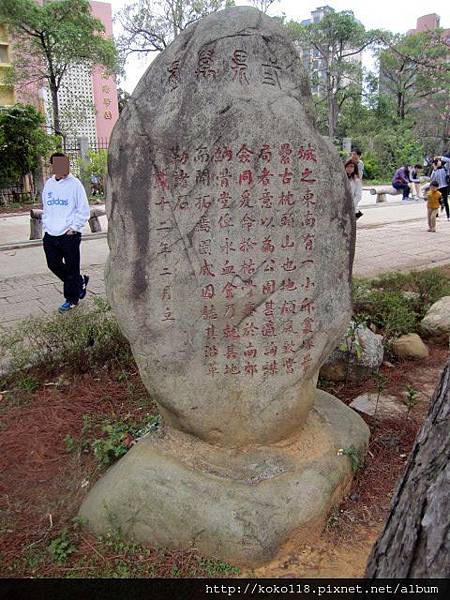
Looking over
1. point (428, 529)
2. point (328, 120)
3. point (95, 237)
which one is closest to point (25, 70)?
point (95, 237)

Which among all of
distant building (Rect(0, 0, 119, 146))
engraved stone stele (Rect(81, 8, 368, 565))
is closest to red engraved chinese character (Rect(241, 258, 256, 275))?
engraved stone stele (Rect(81, 8, 368, 565))

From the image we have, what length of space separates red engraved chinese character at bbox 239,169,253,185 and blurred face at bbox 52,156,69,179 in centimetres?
288

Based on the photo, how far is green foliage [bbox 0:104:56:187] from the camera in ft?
55.8

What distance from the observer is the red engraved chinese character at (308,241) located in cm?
243

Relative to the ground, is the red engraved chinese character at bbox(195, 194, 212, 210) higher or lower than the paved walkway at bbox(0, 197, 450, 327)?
higher

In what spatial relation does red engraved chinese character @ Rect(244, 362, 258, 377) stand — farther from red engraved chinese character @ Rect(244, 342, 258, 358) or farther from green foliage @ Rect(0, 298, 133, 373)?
green foliage @ Rect(0, 298, 133, 373)

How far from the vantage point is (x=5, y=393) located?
11.8 feet

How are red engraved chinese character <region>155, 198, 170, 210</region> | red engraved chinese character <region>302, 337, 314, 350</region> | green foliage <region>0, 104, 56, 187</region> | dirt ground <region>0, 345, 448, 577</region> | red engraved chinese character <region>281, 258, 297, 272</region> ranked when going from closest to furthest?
1. dirt ground <region>0, 345, 448, 577</region>
2. red engraved chinese character <region>155, 198, 170, 210</region>
3. red engraved chinese character <region>281, 258, 297, 272</region>
4. red engraved chinese character <region>302, 337, 314, 350</region>
5. green foliage <region>0, 104, 56, 187</region>

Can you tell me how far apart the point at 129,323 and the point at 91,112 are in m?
21.9

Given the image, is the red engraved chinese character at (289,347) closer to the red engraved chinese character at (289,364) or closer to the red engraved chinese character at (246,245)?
the red engraved chinese character at (289,364)

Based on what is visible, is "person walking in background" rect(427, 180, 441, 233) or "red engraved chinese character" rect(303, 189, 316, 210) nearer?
"red engraved chinese character" rect(303, 189, 316, 210)

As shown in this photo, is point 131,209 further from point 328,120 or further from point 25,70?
point 328,120

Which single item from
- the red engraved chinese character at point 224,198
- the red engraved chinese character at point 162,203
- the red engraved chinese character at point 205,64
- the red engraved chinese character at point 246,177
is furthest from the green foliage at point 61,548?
the red engraved chinese character at point 205,64

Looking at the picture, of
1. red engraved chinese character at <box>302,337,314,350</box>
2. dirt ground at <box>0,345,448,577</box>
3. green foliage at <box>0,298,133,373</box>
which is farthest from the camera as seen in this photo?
green foliage at <box>0,298,133,373</box>
